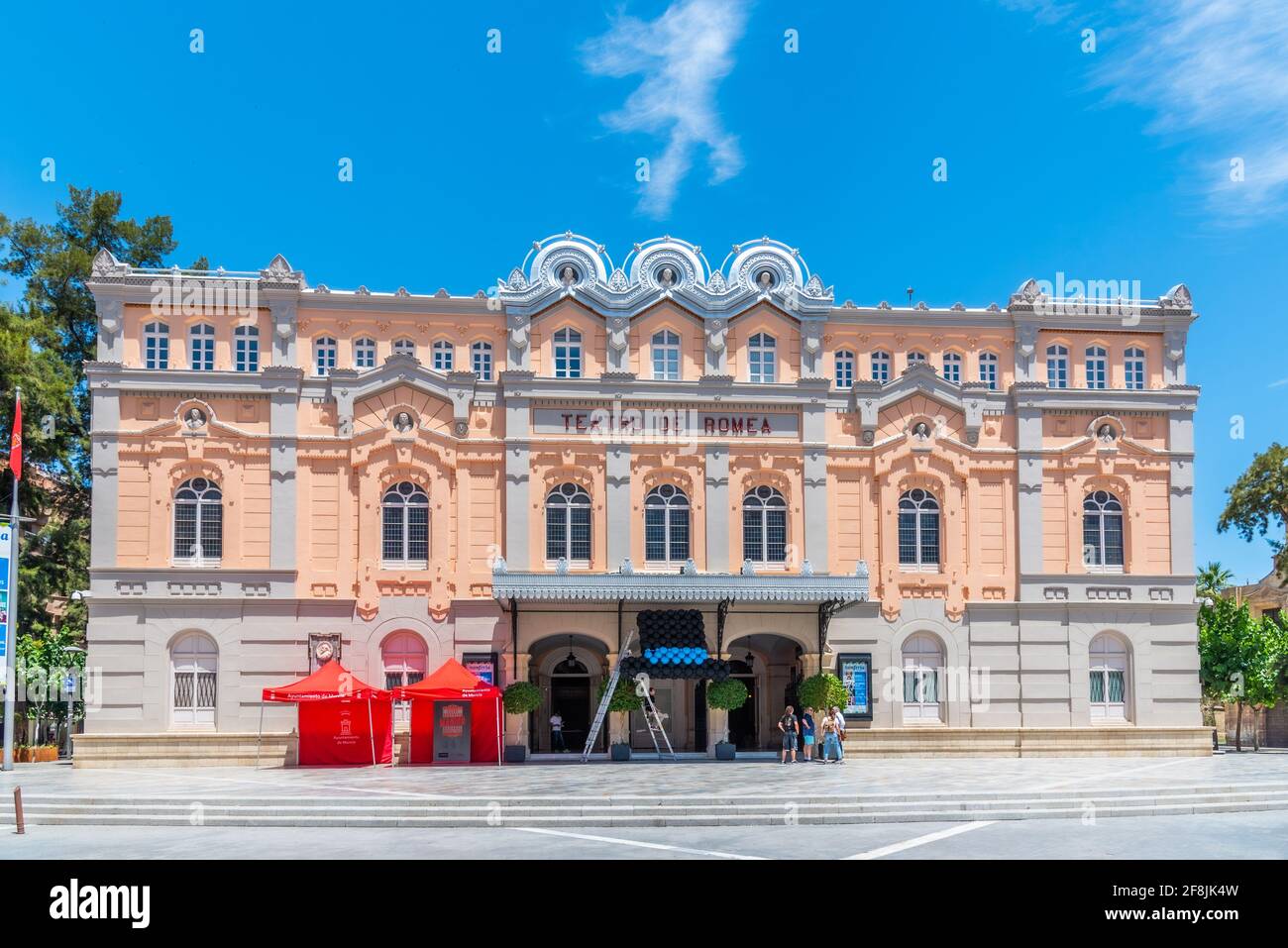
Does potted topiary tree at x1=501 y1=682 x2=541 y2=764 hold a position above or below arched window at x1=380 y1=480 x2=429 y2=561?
below

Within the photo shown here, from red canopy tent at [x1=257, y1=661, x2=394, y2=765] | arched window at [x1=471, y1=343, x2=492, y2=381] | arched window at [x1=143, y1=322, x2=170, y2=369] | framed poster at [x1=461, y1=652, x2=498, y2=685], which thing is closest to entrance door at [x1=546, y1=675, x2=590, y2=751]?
framed poster at [x1=461, y1=652, x2=498, y2=685]

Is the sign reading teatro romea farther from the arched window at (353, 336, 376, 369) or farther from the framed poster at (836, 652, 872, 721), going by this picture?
the framed poster at (836, 652, 872, 721)

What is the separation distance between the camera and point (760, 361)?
42906 mm

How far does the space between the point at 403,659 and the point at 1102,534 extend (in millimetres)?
22819

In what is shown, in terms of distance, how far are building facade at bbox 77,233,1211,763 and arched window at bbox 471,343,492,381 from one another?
10 cm

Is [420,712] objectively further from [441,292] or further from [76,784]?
[441,292]

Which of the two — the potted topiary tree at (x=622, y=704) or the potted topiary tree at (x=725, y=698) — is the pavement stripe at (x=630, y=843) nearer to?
the potted topiary tree at (x=622, y=704)

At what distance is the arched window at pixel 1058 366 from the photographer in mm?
43906

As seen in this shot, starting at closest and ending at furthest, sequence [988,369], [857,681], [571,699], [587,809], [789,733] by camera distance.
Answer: [587,809] < [789,733] < [857,681] < [571,699] < [988,369]

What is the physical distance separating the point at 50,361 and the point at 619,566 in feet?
75.7

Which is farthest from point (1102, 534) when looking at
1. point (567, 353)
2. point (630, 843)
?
point (630, 843)

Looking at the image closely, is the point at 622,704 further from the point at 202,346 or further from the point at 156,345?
the point at 156,345

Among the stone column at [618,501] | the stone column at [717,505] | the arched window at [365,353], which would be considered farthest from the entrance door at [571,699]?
the arched window at [365,353]

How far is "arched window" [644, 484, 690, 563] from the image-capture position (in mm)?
41688
